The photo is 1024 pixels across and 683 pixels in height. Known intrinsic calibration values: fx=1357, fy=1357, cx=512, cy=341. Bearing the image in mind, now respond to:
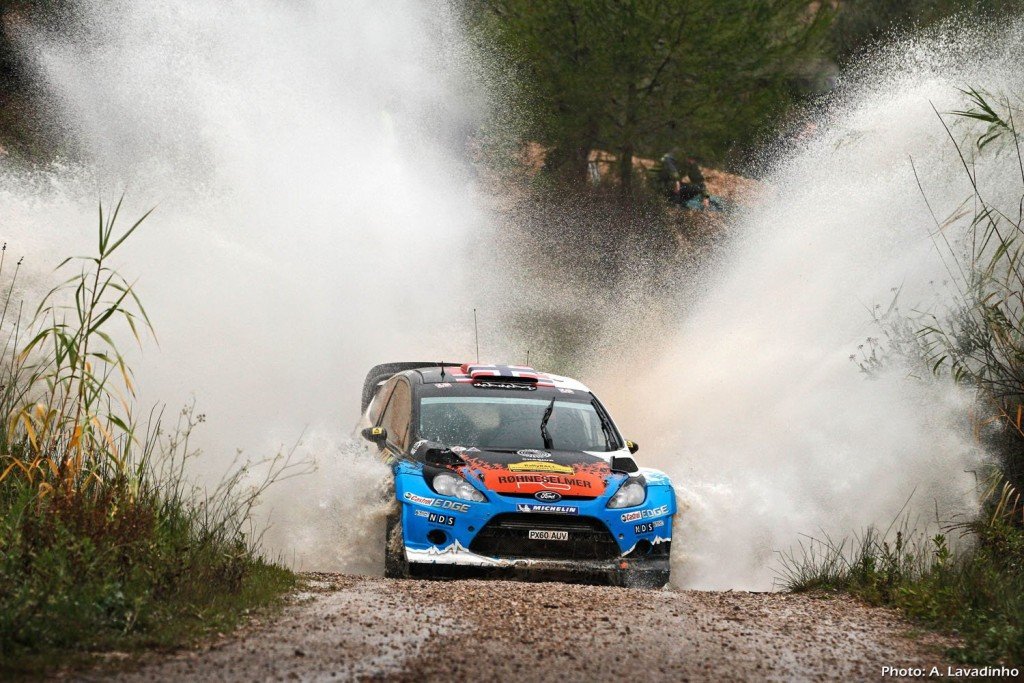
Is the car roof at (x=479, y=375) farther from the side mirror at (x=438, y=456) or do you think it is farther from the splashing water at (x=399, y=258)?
the side mirror at (x=438, y=456)

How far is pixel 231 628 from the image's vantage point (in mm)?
6211

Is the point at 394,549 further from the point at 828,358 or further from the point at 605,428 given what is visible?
the point at 828,358


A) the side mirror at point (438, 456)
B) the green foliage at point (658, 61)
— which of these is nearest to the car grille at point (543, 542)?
the side mirror at point (438, 456)

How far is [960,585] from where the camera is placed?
7715 millimetres

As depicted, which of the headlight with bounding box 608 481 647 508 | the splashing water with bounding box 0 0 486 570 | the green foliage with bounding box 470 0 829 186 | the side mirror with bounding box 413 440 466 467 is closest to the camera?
the headlight with bounding box 608 481 647 508

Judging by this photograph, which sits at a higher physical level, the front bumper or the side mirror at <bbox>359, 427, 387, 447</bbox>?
the side mirror at <bbox>359, 427, 387, 447</bbox>

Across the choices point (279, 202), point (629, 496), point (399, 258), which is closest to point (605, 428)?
point (629, 496)

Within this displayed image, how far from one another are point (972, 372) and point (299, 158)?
13646 millimetres

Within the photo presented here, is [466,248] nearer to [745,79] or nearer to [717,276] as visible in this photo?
[717,276]

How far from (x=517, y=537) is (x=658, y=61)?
19092 millimetres

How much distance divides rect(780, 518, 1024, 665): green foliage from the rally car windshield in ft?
6.11

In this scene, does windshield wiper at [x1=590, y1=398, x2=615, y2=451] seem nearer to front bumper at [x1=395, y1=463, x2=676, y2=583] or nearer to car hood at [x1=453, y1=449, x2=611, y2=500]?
car hood at [x1=453, y1=449, x2=611, y2=500]

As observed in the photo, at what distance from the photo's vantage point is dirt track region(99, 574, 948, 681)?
18.5 feet

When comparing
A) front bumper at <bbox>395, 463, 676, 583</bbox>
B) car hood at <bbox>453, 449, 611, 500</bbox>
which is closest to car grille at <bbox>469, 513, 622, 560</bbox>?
front bumper at <bbox>395, 463, 676, 583</bbox>
